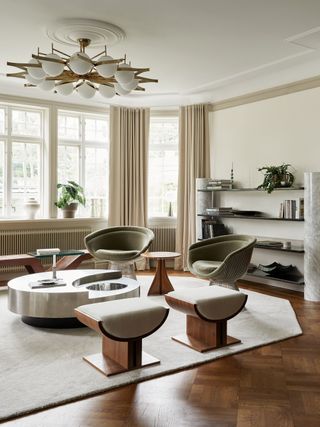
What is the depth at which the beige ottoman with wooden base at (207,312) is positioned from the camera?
359 cm

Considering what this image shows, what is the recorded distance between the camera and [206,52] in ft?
18.1

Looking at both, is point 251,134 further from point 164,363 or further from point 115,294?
point 164,363

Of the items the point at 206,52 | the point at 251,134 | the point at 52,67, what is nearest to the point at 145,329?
the point at 52,67

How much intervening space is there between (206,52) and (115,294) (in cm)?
317

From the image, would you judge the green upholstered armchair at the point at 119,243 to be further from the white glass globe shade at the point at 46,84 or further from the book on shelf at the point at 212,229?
the white glass globe shade at the point at 46,84

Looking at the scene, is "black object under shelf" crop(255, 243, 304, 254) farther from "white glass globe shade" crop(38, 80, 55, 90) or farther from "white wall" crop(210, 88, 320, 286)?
"white glass globe shade" crop(38, 80, 55, 90)

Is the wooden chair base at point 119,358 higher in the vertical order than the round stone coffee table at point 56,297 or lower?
lower

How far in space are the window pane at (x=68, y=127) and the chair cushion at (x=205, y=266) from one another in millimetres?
3561

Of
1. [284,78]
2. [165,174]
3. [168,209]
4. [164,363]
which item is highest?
[284,78]

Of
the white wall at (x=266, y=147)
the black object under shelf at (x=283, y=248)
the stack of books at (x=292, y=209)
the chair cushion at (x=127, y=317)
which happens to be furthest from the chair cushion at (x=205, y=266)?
the chair cushion at (x=127, y=317)

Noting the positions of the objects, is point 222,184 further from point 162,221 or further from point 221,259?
point 221,259

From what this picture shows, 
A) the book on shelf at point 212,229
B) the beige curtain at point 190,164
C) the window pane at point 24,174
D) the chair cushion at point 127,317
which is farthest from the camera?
the beige curtain at point 190,164

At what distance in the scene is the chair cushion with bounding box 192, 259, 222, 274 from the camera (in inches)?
198

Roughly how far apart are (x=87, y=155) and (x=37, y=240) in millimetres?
1796
